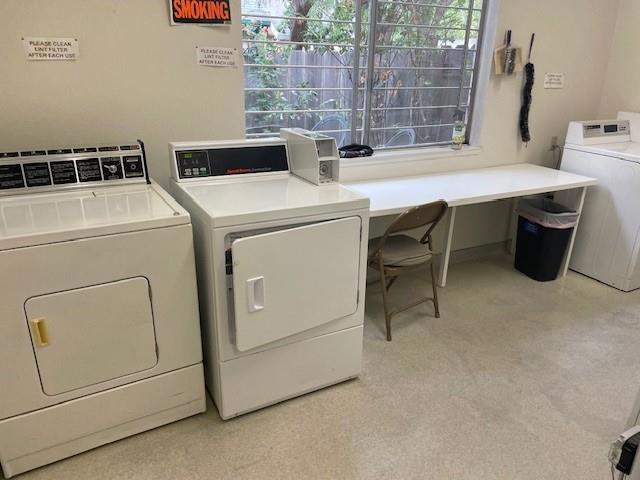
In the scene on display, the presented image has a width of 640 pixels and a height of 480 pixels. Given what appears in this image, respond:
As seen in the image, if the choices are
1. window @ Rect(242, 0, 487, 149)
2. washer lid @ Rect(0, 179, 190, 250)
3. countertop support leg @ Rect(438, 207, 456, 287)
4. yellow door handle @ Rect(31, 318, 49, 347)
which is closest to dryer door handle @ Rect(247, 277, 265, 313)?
washer lid @ Rect(0, 179, 190, 250)

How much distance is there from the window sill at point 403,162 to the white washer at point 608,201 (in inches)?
30.6

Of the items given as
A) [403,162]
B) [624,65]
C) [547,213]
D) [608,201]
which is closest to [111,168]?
[403,162]

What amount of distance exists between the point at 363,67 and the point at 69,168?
1934 millimetres

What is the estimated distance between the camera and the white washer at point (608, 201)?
3273mm

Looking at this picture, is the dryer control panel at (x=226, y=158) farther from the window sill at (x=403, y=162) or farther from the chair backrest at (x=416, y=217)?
the window sill at (x=403, y=162)

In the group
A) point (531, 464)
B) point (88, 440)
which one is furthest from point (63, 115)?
point (531, 464)

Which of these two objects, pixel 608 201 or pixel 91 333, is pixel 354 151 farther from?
pixel 91 333

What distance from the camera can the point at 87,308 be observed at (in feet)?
5.67

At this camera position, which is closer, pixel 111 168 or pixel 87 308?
pixel 87 308

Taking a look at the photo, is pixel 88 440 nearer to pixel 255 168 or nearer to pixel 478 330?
pixel 255 168

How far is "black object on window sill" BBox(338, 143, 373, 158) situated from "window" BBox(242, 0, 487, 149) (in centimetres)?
14

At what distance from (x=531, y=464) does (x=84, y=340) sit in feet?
5.93

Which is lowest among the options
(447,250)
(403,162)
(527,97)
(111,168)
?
(447,250)

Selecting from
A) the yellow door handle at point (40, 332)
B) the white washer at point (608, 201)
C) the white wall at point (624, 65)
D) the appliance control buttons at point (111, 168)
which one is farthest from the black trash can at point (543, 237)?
the yellow door handle at point (40, 332)
